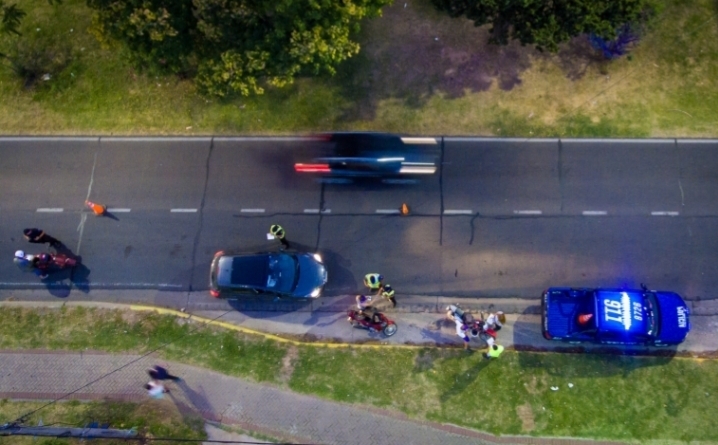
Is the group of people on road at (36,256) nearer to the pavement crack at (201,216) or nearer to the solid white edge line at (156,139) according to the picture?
the solid white edge line at (156,139)

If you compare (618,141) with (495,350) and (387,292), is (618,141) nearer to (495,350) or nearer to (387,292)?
(495,350)

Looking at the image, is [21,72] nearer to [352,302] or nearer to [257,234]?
[257,234]

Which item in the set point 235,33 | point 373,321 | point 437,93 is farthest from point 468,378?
point 235,33

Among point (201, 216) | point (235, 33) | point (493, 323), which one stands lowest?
point (493, 323)

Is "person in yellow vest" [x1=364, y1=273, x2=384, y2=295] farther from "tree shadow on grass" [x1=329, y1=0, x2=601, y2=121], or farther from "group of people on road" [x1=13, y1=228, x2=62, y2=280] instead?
"group of people on road" [x1=13, y1=228, x2=62, y2=280]

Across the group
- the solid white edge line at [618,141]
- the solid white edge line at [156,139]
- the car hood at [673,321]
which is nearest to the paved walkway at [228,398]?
the car hood at [673,321]

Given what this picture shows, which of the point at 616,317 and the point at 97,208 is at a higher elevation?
the point at 97,208
